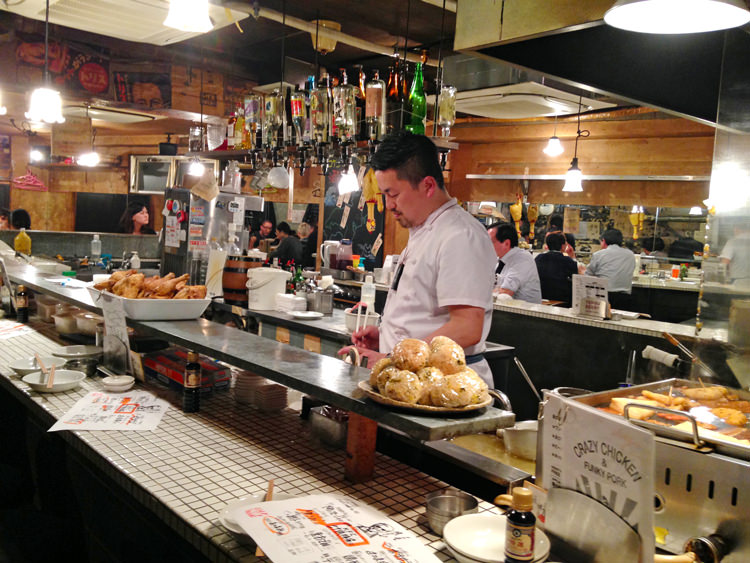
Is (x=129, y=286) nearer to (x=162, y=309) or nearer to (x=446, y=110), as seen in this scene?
(x=162, y=309)

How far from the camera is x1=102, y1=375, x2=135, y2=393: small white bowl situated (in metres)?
2.67

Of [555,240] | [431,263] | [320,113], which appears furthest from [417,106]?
[555,240]

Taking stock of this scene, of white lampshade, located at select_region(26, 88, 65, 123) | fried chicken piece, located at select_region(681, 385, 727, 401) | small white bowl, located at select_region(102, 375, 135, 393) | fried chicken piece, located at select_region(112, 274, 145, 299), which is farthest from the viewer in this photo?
white lampshade, located at select_region(26, 88, 65, 123)

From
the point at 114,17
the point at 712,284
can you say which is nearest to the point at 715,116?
the point at 712,284

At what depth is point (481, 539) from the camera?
4.62 ft

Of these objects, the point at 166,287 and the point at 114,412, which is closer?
the point at 114,412

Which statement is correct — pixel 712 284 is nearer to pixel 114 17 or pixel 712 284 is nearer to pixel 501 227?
pixel 501 227

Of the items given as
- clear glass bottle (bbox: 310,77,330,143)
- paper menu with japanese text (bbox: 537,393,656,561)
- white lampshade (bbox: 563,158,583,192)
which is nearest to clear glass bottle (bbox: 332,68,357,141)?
clear glass bottle (bbox: 310,77,330,143)

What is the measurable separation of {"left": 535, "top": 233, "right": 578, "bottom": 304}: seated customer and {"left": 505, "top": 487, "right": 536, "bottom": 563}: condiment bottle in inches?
253

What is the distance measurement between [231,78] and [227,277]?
3667 millimetres

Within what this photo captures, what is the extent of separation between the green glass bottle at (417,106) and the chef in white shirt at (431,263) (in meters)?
1.29

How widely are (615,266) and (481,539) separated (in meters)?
7.45

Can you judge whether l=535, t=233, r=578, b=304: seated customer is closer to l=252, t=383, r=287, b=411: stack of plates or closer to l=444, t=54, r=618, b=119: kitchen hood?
l=444, t=54, r=618, b=119: kitchen hood

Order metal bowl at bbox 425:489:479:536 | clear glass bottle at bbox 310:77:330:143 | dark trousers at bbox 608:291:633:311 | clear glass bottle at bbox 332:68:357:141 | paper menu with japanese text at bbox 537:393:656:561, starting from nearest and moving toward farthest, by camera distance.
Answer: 1. paper menu with japanese text at bbox 537:393:656:561
2. metal bowl at bbox 425:489:479:536
3. clear glass bottle at bbox 332:68:357:141
4. clear glass bottle at bbox 310:77:330:143
5. dark trousers at bbox 608:291:633:311
